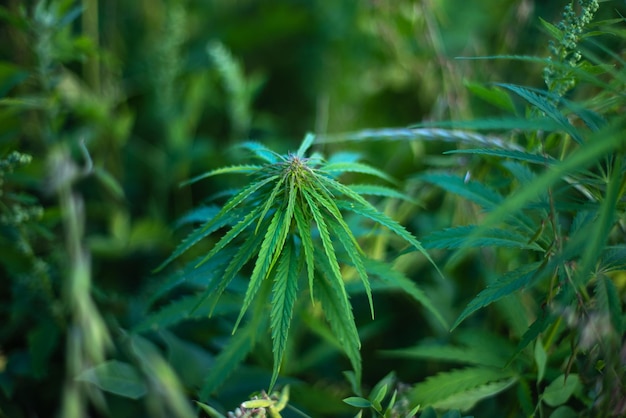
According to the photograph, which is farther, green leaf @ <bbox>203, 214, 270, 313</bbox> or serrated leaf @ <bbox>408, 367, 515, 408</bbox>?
serrated leaf @ <bbox>408, 367, 515, 408</bbox>

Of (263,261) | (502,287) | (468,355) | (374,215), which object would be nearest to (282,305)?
(263,261)

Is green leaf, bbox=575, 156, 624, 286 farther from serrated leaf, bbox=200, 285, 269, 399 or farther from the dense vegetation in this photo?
serrated leaf, bbox=200, 285, 269, 399

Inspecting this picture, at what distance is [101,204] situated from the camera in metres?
1.67

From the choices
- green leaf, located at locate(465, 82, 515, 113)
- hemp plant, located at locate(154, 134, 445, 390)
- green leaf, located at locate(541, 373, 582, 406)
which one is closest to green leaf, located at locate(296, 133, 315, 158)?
hemp plant, located at locate(154, 134, 445, 390)

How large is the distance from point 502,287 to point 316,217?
29 centimetres

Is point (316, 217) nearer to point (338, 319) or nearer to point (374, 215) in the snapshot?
point (374, 215)

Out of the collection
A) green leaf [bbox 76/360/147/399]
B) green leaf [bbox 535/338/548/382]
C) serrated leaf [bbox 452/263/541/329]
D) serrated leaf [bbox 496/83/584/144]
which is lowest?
green leaf [bbox 535/338/548/382]

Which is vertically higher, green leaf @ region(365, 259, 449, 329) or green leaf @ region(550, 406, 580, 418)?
Answer: green leaf @ region(365, 259, 449, 329)

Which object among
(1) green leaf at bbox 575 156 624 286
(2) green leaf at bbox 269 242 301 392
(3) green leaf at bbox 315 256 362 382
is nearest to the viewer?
(1) green leaf at bbox 575 156 624 286

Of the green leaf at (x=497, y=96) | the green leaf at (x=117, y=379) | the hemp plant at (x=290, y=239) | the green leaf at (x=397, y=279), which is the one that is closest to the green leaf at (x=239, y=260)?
the hemp plant at (x=290, y=239)

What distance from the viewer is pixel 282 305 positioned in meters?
0.73

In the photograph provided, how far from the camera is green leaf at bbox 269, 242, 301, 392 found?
714 mm

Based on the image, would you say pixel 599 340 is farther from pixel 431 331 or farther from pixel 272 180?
pixel 431 331

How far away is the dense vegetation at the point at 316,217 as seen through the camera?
779 millimetres
